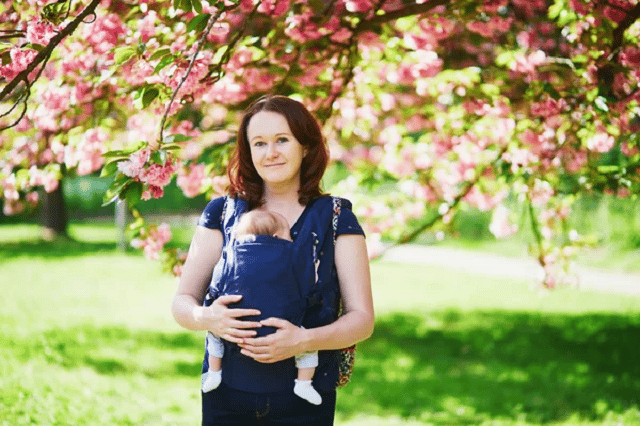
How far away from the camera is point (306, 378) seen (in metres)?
2.08

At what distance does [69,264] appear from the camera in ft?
42.1

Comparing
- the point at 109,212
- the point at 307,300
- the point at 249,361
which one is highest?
the point at 307,300

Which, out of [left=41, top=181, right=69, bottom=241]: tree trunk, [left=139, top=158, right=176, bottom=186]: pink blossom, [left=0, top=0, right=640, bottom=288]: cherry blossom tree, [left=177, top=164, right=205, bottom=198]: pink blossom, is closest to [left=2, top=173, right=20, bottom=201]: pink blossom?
[left=0, top=0, right=640, bottom=288]: cherry blossom tree

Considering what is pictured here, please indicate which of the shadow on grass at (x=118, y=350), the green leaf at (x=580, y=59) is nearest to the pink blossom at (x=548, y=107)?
the green leaf at (x=580, y=59)

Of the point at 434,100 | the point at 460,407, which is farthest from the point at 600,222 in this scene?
the point at 460,407

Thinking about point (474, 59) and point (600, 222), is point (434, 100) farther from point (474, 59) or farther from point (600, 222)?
point (600, 222)

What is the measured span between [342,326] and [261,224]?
399 mm

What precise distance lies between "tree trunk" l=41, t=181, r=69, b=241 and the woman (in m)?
15.6

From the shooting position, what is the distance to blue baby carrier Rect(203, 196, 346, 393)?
6.51 ft

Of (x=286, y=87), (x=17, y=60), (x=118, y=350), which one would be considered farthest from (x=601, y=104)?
(x=118, y=350)

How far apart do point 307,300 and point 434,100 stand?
5411mm

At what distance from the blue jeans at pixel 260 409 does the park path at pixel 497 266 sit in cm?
951

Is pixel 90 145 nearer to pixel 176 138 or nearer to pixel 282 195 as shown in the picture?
pixel 176 138

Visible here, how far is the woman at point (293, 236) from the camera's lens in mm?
1986
